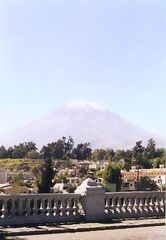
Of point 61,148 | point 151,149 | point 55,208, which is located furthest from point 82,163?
point 55,208

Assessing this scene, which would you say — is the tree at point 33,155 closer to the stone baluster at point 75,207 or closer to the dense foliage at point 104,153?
the dense foliage at point 104,153

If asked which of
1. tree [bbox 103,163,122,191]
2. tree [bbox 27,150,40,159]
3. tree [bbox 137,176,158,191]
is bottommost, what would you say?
tree [bbox 137,176,158,191]

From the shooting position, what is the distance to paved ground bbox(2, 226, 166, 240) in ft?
32.4

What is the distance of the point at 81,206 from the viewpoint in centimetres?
1211

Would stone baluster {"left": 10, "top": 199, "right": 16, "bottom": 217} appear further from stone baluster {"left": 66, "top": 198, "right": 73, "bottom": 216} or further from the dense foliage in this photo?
the dense foliage

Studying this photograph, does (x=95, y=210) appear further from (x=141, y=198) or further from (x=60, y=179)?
(x=60, y=179)

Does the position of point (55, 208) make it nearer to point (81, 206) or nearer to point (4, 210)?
point (81, 206)

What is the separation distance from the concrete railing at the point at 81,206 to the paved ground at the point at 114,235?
1.09 m

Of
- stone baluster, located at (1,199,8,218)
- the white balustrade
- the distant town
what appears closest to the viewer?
stone baluster, located at (1,199,8,218)

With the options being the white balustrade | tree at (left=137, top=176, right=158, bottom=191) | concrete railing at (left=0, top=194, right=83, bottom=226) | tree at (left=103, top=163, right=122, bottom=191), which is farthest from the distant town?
concrete railing at (left=0, top=194, right=83, bottom=226)

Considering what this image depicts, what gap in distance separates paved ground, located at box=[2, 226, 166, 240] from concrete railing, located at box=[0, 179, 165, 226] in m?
1.09

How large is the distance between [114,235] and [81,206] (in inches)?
73.5

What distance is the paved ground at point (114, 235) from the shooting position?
988cm

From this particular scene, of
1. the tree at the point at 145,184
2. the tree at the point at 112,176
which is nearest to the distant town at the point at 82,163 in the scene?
the tree at the point at 145,184
